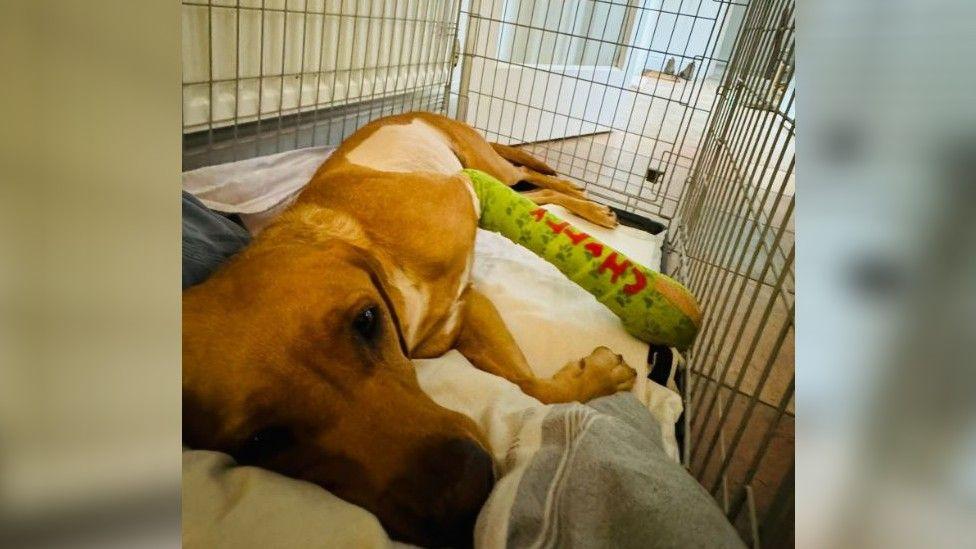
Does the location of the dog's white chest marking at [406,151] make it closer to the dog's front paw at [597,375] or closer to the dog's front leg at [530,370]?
the dog's front leg at [530,370]

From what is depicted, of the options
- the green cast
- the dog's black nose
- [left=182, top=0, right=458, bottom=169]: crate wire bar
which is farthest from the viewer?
[left=182, top=0, right=458, bottom=169]: crate wire bar

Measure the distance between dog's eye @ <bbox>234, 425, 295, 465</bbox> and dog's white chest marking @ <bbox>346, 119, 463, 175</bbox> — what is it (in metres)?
0.90

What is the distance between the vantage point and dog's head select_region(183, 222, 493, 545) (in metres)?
0.69

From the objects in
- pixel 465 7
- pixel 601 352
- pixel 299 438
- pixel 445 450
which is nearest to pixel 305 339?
pixel 299 438

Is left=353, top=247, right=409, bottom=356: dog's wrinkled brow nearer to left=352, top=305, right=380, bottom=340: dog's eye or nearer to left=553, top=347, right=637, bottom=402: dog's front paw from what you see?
left=352, top=305, right=380, bottom=340: dog's eye

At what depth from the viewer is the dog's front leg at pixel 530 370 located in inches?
41.9

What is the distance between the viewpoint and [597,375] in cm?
108

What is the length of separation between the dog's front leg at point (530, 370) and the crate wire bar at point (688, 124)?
0.57ft

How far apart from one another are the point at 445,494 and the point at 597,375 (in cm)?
49

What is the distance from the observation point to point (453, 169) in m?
1.81

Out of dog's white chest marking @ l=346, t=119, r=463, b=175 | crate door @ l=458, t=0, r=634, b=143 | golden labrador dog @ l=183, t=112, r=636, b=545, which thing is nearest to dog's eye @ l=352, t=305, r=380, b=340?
golden labrador dog @ l=183, t=112, r=636, b=545

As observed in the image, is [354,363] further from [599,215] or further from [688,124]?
[688,124]
